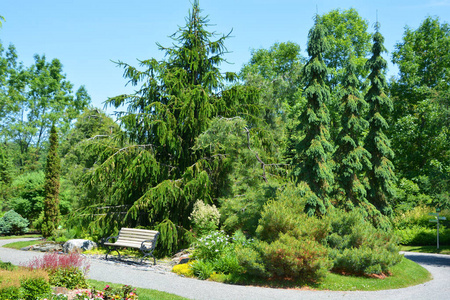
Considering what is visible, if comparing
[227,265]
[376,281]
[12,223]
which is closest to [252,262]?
[227,265]

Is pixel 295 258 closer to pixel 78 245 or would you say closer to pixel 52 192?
pixel 78 245

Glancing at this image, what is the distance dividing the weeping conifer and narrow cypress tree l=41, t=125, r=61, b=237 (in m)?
4.14

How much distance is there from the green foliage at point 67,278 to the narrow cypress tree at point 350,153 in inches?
388

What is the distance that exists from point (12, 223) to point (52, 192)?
5853 millimetres

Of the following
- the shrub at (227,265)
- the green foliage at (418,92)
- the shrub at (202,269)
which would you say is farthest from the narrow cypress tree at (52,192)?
the green foliage at (418,92)

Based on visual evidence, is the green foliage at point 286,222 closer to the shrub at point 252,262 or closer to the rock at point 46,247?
the shrub at point 252,262

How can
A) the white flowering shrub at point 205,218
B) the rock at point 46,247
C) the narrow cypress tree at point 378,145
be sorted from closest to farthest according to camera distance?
1. the white flowering shrub at point 205,218
2. the rock at point 46,247
3. the narrow cypress tree at point 378,145

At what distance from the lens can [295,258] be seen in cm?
894

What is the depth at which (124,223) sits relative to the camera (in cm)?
1436

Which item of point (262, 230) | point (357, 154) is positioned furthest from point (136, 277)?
point (357, 154)

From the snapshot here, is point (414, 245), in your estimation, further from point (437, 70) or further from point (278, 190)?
point (278, 190)

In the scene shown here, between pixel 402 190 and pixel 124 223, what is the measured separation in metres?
16.3

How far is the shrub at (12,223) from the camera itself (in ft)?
75.6

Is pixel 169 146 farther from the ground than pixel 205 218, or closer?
farther from the ground
